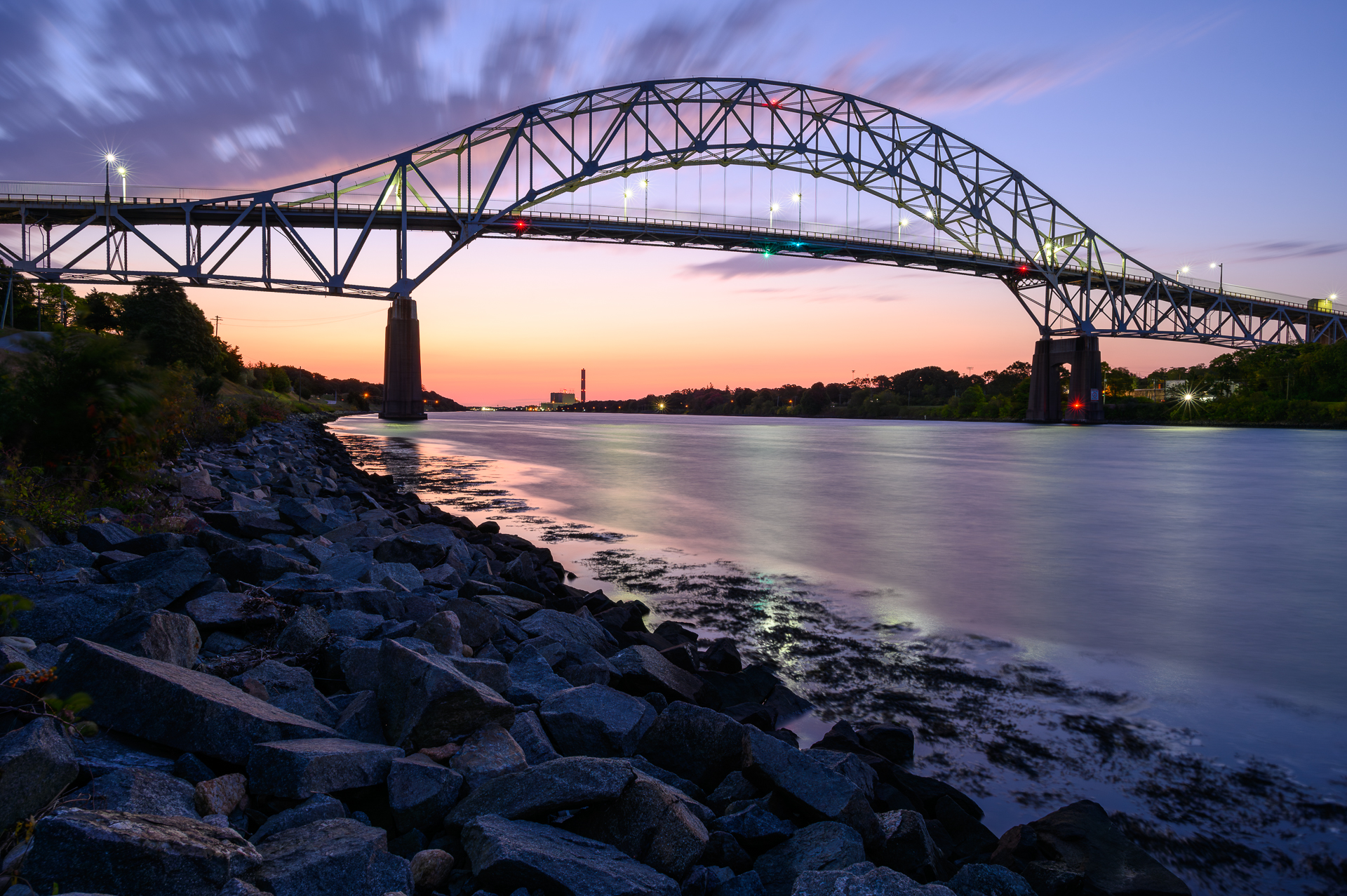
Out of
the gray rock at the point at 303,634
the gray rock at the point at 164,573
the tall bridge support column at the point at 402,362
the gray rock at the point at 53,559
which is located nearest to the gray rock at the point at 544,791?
the gray rock at the point at 303,634

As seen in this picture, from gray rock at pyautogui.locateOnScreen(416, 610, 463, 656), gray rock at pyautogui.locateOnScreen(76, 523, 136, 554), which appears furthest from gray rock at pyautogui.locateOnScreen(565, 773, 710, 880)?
gray rock at pyautogui.locateOnScreen(76, 523, 136, 554)

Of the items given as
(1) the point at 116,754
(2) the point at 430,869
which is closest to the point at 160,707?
(1) the point at 116,754

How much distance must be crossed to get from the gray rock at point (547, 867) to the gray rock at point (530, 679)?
1423 millimetres

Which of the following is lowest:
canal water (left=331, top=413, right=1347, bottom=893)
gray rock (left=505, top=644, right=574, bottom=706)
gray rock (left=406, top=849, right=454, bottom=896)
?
canal water (left=331, top=413, right=1347, bottom=893)

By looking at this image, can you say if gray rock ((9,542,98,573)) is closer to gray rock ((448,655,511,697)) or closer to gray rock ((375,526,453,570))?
gray rock ((375,526,453,570))

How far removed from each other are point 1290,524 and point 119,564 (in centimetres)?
2099

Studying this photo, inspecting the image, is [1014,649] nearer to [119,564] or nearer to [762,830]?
[762,830]

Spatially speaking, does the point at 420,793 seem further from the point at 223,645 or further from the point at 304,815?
the point at 223,645

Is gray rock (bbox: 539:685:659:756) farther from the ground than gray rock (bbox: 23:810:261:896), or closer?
closer

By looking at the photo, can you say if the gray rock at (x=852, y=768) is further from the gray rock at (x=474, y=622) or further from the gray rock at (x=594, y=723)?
the gray rock at (x=474, y=622)

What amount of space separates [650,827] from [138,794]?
1.71 m

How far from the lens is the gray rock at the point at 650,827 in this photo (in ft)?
8.58

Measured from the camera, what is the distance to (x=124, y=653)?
300 cm

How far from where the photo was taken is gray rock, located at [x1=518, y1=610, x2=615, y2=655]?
5527 millimetres
